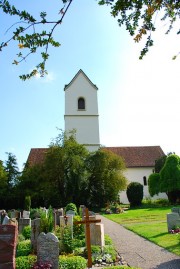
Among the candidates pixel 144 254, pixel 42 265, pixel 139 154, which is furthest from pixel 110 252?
pixel 139 154

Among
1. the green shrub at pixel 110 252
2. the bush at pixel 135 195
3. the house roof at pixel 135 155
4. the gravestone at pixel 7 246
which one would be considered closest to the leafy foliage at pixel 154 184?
the bush at pixel 135 195

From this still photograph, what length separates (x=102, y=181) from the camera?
113 ft

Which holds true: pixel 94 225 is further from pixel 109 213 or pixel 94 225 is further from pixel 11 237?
pixel 109 213

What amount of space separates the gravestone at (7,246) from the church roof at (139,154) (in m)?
38.9

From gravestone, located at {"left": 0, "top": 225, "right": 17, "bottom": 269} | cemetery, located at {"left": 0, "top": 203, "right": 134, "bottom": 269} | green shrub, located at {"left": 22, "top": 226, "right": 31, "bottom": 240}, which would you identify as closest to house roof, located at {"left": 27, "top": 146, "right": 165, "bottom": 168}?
green shrub, located at {"left": 22, "top": 226, "right": 31, "bottom": 240}

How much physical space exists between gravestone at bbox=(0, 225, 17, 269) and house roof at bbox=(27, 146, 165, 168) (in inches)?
1469

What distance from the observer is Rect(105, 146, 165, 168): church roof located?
46.4 metres

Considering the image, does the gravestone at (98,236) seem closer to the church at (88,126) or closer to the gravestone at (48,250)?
the gravestone at (48,250)

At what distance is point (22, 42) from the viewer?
2.67m

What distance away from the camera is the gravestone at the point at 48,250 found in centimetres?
839

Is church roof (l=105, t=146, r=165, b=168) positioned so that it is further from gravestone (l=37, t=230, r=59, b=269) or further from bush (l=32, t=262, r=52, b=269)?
bush (l=32, t=262, r=52, b=269)

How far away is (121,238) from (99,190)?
68.2ft

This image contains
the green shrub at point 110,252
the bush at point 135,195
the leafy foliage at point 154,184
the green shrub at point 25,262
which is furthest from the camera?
the leafy foliage at point 154,184

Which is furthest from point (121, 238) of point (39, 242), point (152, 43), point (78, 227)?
point (152, 43)
